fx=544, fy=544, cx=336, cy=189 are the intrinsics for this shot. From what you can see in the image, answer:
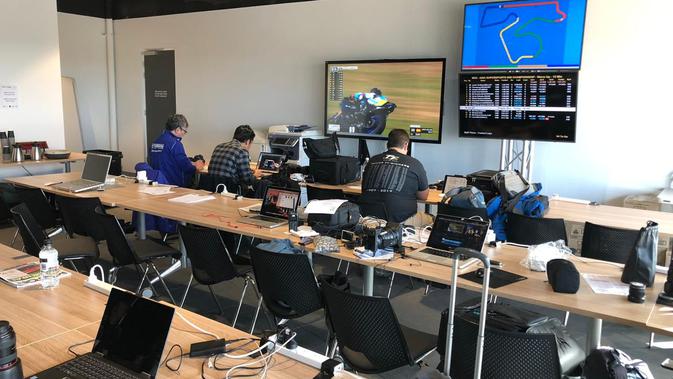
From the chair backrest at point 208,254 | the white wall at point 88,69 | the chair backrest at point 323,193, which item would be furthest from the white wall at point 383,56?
the chair backrest at point 208,254

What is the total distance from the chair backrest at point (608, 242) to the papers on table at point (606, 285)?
0.81m

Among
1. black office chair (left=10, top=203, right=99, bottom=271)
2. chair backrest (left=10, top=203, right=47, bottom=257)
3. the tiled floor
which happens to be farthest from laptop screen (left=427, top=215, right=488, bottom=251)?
chair backrest (left=10, top=203, right=47, bottom=257)

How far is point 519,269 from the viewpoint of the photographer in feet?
9.81

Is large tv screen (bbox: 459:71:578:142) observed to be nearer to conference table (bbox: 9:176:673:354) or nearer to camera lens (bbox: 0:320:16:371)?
conference table (bbox: 9:176:673:354)

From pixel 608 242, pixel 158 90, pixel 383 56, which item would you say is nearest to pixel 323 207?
pixel 608 242

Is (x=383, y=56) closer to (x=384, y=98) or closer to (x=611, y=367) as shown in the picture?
(x=384, y=98)

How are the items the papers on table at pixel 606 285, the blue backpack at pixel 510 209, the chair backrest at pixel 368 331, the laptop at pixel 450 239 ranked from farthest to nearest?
the blue backpack at pixel 510 209 < the laptop at pixel 450 239 < the papers on table at pixel 606 285 < the chair backrest at pixel 368 331

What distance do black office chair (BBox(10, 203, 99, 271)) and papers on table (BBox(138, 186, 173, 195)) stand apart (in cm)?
82

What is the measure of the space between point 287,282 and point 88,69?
28.6 ft

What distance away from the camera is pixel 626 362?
2.04m

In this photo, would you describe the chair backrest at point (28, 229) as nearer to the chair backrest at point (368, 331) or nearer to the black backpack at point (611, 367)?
the chair backrest at point (368, 331)

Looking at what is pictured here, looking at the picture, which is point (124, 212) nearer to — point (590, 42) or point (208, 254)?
point (208, 254)

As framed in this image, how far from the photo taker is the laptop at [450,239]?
3.14m

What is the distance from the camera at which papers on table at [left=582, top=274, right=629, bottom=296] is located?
2.65 meters
